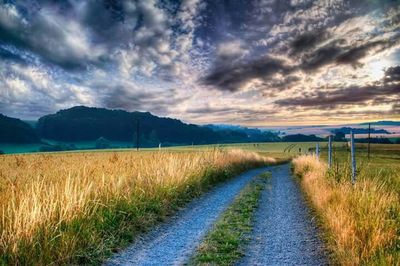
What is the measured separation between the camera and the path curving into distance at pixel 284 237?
685 centimetres

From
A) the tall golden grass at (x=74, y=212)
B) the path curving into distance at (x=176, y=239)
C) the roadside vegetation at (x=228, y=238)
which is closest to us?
the tall golden grass at (x=74, y=212)

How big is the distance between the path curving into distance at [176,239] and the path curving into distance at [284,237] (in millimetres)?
1332

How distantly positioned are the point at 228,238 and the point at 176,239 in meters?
1.30

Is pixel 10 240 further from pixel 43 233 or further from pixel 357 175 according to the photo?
pixel 357 175

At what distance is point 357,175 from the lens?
1193 centimetres

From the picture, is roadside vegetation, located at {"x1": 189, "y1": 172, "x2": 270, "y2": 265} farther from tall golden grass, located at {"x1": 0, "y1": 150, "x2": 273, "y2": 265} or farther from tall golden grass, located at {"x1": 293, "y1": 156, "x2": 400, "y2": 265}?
tall golden grass, located at {"x1": 293, "y1": 156, "x2": 400, "y2": 265}

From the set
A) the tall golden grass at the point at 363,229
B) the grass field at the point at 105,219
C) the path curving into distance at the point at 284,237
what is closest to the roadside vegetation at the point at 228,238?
the path curving into distance at the point at 284,237

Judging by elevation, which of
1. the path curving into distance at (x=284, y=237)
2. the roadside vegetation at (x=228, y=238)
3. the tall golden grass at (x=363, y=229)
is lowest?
the path curving into distance at (x=284, y=237)

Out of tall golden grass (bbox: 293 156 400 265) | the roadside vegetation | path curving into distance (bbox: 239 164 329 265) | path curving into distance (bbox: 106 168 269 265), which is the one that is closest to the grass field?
tall golden grass (bbox: 293 156 400 265)

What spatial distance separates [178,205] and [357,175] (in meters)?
6.59

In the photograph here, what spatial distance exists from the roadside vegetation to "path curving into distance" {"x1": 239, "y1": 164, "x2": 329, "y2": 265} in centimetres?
22

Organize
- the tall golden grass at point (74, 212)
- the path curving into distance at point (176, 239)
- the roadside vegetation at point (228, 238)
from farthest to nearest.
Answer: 1. the path curving into distance at point (176, 239)
2. the roadside vegetation at point (228, 238)
3. the tall golden grass at point (74, 212)

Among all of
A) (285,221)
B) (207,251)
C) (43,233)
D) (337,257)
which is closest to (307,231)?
(285,221)

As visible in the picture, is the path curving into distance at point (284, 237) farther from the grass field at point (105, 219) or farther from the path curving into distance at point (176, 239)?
the path curving into distance at point (176, 239)
